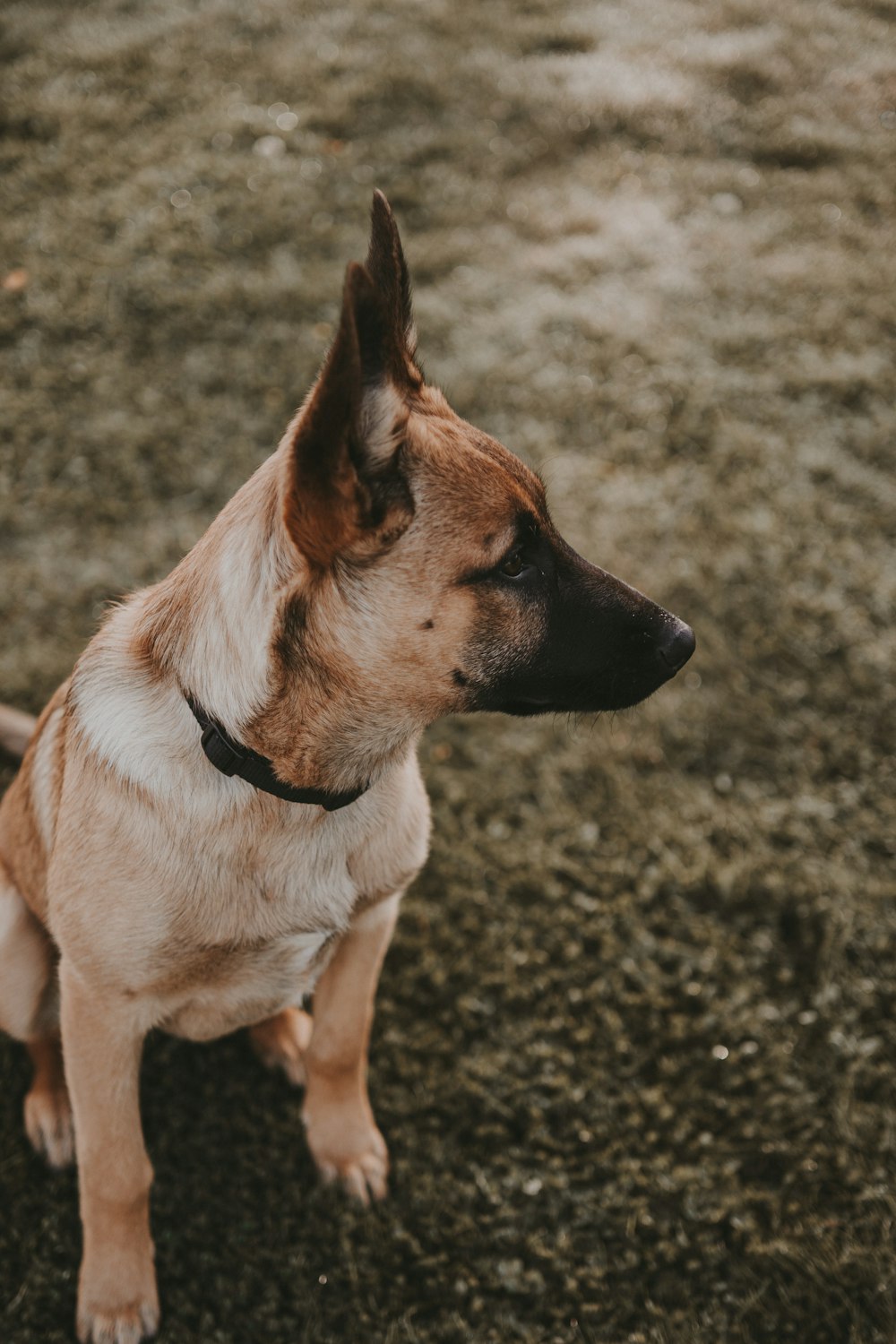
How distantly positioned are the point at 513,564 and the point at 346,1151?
1.72 meters

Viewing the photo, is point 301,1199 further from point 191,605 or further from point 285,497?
point 285,497

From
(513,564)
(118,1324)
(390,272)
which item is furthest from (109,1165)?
(390,272)

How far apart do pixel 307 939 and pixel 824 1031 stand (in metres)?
1.83

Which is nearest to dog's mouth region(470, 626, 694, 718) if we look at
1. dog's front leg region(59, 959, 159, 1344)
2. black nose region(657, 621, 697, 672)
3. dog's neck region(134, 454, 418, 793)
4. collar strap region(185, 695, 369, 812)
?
black nose region(657, 621, 697, 672)

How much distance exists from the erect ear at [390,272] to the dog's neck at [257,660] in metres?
0.32

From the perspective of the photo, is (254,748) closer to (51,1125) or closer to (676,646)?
(676,646)

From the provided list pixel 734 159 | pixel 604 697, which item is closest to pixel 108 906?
pixel 604 697

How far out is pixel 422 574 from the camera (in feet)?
6.53

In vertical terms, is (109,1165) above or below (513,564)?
below

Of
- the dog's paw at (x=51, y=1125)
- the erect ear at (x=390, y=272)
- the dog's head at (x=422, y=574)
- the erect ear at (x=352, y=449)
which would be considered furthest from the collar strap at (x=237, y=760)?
the dog's paw at (x=51, y=1125)

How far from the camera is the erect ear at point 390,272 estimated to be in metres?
1.91

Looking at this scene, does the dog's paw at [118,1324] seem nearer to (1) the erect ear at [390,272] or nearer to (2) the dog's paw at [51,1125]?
(2) the dog's paw at [51,1125]

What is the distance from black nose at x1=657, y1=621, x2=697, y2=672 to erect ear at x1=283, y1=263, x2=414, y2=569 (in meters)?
0.69

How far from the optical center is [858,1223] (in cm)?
276
